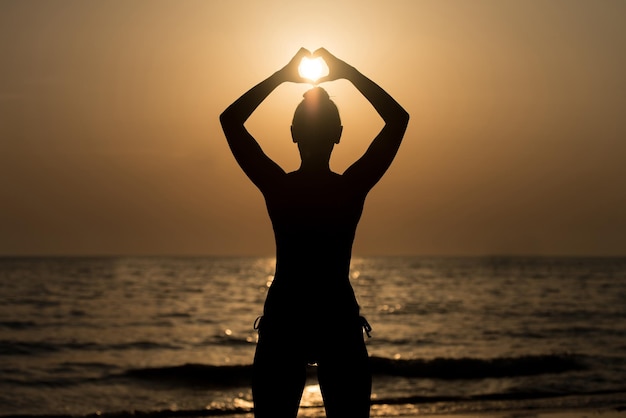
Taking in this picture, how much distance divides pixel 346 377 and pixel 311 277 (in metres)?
0.43

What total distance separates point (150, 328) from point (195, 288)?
1157 inches

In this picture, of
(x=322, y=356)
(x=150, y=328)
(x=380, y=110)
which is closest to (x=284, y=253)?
(x=322, y=356)

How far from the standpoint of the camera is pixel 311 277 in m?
3.44

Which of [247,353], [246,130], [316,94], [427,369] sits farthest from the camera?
[247,353]

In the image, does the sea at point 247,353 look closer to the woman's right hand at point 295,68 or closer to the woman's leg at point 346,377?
the woman's leg at point 346,377

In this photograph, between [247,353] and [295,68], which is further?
[247,353]

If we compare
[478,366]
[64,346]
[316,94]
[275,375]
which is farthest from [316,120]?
[64,346]

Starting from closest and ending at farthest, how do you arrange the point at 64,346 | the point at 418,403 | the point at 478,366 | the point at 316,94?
the point at 316,94 < the point at 418,403 < the point at 478,366 < the point at 64,346

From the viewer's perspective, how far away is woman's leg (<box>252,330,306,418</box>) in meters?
3.43

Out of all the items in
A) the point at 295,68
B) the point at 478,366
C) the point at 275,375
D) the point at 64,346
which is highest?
the point at 295,68

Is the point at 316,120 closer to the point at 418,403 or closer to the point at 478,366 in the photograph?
the point at 418,403

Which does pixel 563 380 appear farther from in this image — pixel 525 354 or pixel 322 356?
pixel 322 356

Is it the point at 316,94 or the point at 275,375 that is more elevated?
the point at 316,94

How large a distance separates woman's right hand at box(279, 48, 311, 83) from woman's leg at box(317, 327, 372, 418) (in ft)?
3.46
